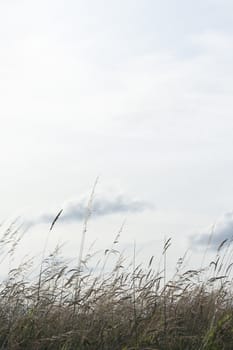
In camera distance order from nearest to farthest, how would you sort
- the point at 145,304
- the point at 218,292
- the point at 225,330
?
the point at 225,330, the point at 145,304, the point at 218,292

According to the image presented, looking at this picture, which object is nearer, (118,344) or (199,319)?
(118,344)

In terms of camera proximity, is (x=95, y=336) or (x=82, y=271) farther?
(x=82, y=271)

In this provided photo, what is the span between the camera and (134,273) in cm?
766

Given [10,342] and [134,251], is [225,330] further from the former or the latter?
[10,342]

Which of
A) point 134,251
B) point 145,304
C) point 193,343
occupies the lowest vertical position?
point 193,343

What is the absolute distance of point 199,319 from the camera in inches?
286

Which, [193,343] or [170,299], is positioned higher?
[170,299]

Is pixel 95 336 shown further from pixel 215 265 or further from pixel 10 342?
pixel 215 265

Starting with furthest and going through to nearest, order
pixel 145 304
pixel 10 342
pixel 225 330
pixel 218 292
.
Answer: pixel 218 292, pixel 145 304, pixel 225 330, pixel 10 342

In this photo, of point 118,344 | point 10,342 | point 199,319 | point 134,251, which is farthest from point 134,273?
point 10,342

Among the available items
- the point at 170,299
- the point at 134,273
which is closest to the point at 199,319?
the point at 170,299

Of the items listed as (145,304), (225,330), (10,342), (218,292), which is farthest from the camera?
(218,292)

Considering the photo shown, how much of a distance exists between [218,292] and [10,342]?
106 inches

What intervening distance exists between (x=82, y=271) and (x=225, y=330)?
5.50 feet
